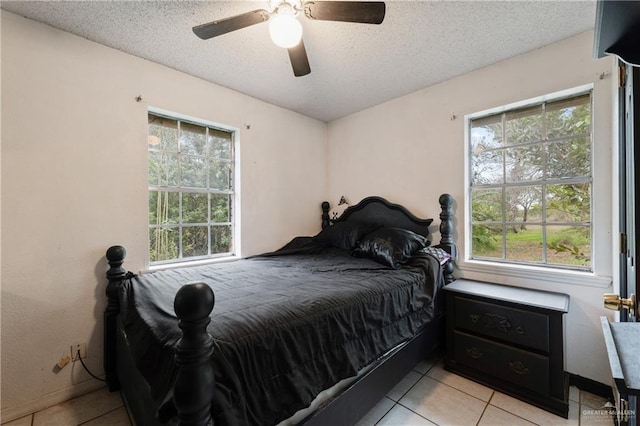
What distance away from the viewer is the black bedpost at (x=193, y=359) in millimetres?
770

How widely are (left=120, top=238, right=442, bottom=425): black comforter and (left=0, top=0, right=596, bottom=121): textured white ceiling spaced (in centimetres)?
171

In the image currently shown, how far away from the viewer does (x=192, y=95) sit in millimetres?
2523

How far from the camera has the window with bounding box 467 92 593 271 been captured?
204cm

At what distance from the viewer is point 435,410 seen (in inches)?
67.6

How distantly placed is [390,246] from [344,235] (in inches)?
26.1

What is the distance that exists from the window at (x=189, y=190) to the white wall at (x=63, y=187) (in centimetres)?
18

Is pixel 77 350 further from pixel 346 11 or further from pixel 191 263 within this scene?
pixel 346 11

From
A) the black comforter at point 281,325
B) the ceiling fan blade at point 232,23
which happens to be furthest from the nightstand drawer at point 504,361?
the ceiling fan blade at point 232,23

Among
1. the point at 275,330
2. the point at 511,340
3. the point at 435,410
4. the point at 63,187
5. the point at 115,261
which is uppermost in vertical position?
the point at 63,187

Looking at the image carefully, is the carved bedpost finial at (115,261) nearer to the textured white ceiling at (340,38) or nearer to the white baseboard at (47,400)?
the white baseboard at (47,400)

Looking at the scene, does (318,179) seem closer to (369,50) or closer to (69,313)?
(369,50)

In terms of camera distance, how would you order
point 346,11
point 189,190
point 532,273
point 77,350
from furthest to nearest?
point 189,190, point 532,273, point 77,350, point 346,11

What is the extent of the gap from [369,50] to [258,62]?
0.95 metres

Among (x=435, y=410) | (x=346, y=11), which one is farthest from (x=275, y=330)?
(x=346, y=11)
